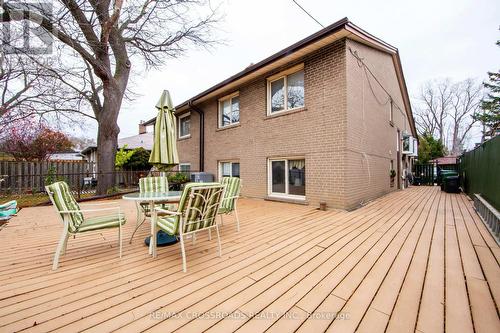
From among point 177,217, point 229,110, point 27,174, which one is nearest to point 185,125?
point 229,110

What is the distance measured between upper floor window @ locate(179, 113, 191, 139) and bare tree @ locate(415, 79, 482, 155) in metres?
33.0

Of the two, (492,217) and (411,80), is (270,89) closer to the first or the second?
(492,217)

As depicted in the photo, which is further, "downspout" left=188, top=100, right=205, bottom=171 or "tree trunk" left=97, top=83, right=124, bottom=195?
"downspout" left=188, top=100, right=205, bottom=171

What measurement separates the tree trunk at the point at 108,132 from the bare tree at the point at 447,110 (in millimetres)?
36618

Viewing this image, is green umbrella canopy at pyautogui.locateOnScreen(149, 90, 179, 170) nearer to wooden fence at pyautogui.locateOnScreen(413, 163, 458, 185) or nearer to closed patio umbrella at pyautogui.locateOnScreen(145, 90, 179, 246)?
closed patio umbrella at pyautogui.locateOnScreen(145, 90, 179, 246)

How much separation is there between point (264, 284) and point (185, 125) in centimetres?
1178

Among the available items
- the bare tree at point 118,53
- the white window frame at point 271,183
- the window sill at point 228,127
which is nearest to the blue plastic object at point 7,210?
the bare tree at point 118,53

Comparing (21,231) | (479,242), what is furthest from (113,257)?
(479,242)

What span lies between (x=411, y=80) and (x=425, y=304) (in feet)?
127

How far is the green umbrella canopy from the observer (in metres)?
4.11

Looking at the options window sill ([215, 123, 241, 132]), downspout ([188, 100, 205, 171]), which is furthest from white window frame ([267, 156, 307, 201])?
downspout ([188, 100, 205, 171])

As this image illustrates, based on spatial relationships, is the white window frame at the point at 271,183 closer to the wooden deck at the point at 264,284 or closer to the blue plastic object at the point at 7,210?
the wooden deck at the point at 264,284

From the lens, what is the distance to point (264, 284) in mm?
2096

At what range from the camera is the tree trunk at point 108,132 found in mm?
8750
